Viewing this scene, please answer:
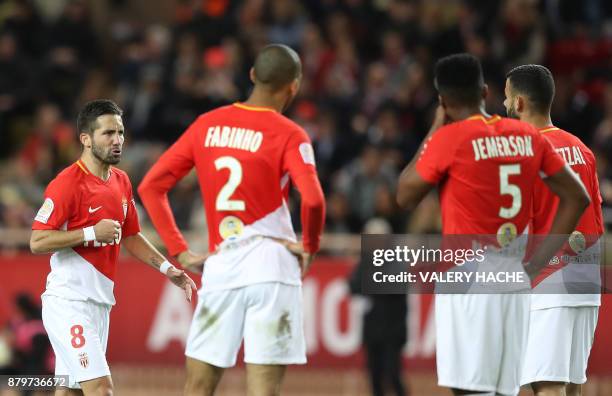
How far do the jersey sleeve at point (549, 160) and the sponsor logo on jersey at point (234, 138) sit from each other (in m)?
1.82

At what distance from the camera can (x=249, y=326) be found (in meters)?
8.26

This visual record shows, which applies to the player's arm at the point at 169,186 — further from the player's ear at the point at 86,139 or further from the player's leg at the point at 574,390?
the player's leg at the point at 574,390

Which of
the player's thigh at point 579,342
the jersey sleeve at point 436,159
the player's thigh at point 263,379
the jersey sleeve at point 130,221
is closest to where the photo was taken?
the jersey sleeve at point 436,159

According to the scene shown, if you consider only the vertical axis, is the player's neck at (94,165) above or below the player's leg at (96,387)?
above

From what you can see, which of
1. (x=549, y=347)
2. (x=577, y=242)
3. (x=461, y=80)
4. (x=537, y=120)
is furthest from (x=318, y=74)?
(x=461, y=80)

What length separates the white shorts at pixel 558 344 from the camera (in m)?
8.38

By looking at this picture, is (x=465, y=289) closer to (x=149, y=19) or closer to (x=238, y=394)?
(x=238, y=394)

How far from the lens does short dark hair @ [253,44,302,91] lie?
843 cm

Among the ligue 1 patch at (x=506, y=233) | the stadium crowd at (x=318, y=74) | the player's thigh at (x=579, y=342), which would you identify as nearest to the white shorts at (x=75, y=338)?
the ligue 1 patch at (x=506, y=233)

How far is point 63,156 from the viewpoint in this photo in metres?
18.4

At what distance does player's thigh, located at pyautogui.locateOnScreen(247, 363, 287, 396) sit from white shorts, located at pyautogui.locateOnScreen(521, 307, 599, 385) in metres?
1.68

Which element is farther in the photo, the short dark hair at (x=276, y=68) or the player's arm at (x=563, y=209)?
the short dark hair at (x=276, y=68)

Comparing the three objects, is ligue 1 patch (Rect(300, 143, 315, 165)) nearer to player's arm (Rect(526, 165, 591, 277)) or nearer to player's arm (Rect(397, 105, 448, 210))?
player's arm (Rect(397, 105, 448, 210))

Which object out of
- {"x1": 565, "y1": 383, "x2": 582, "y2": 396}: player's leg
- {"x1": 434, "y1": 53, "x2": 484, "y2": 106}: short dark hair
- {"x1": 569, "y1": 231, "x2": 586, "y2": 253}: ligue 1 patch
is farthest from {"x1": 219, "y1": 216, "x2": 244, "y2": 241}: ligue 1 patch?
{"x1": 565, "y1": 383, "x2": 582, "y2": 396}: player's leg
